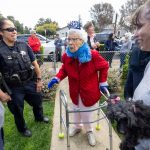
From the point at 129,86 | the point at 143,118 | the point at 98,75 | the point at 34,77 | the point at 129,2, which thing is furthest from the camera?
the point at 129,2

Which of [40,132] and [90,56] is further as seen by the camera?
[40,132]

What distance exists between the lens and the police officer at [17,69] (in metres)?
4.25

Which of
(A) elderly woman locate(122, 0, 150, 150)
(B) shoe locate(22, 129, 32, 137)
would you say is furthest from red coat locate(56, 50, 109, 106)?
(A) elderly woman locate(122, 0, 150, 150)

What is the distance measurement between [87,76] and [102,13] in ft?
159

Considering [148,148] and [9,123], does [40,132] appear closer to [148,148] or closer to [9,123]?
[9,123]

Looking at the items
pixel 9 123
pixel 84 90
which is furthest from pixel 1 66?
pixel 9 123

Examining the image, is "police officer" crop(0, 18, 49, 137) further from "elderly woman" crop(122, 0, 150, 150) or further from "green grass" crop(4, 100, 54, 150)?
"elderly woman" crop(122, 0, 150, 150)

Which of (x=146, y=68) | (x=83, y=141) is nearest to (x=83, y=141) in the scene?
(x=83, y=141)

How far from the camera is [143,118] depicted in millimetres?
1735

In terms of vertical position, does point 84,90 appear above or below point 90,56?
below

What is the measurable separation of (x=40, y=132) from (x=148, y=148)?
3.49 m

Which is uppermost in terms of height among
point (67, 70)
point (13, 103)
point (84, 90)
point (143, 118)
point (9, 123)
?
point (143, 118)

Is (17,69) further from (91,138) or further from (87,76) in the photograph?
(91,138)

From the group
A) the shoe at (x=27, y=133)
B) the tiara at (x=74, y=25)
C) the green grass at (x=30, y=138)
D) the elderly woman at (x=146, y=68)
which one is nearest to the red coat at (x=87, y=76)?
the tiara at (x=74, y=25)
